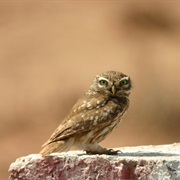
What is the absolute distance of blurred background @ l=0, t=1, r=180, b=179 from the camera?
22.4 m

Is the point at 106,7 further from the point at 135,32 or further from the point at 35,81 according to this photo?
the point at 35,81

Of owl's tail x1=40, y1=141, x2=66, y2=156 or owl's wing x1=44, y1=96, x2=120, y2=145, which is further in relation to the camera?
owl's wing x1=44, y1=96, x2=120, y2=145

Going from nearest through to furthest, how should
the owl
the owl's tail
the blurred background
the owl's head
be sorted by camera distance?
the owl's tail, the owl, the owl's head, the blurred background

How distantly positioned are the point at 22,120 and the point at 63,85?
1.43 metres

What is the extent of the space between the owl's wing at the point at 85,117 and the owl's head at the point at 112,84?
0.46ft

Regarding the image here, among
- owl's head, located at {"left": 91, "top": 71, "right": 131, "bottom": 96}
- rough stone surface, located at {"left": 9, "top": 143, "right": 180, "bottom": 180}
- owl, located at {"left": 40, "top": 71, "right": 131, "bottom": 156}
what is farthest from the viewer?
owl's head, located at {"left": 91, "top": 71, "right": 131, "bottom": 96}

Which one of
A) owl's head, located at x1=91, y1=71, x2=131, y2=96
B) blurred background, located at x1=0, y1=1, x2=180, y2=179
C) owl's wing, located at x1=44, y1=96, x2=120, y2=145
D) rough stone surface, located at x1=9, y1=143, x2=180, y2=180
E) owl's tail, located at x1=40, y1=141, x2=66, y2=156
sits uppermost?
blurred background, located at x1=0, y1=1, x2=180, y2=179

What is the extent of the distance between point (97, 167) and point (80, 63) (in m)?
17.9

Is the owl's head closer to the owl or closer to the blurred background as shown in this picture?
the owl

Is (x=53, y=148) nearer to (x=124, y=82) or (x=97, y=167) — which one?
(x=97, y=167)

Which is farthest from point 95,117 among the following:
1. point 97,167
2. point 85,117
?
point 97,167

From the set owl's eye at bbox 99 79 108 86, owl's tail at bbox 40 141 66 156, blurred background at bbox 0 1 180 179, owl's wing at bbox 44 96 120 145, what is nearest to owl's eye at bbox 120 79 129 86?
owl's eye at bbox 99 79 108 86

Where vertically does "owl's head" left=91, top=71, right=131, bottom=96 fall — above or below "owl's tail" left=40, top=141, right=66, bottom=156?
above

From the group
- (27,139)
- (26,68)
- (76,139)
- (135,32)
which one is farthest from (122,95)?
(135,32)
